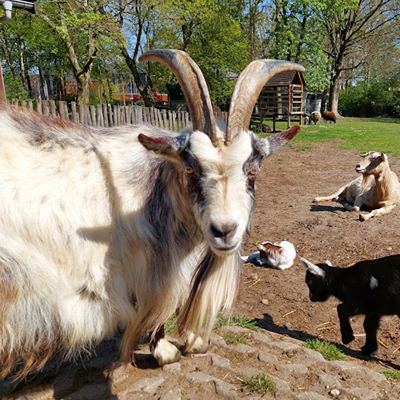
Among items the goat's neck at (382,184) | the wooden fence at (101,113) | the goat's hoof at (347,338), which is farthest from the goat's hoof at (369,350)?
the wooden fence at (101,113)

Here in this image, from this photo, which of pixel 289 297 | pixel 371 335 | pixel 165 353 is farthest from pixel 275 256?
pixel 165 353

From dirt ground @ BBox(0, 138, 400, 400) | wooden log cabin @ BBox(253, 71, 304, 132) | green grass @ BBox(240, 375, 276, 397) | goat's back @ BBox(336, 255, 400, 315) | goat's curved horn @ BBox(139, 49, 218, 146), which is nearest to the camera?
goat's curved horn @ BBox(139, 49, 218, 146)

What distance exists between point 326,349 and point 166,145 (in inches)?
82.3

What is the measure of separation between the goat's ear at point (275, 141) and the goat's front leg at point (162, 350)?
4.90ft

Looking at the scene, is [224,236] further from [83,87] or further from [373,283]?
[83,87]

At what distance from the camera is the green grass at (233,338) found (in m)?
2.91

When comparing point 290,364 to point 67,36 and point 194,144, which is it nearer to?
point 194,144

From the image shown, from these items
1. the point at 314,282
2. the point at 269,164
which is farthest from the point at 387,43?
the point at 314,282

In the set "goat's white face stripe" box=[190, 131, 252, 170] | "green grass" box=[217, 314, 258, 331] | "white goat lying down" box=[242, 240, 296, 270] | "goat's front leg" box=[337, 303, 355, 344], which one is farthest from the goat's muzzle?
"white goat lying down" box=[242, 240, 296, 270]

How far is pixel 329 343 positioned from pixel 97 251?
2.08 m

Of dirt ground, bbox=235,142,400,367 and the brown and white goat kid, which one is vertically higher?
the brown and white goat kid

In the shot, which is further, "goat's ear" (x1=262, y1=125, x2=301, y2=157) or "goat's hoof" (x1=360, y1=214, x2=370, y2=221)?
"goat's hoof" (x1=360, y1=214, x2=370, y2=221)

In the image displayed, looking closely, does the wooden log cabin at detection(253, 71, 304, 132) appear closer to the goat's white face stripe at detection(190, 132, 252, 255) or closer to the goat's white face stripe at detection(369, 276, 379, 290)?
the goat's white face stripe at detection(369, 276, 379, 290)

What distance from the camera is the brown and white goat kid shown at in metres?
2.00
